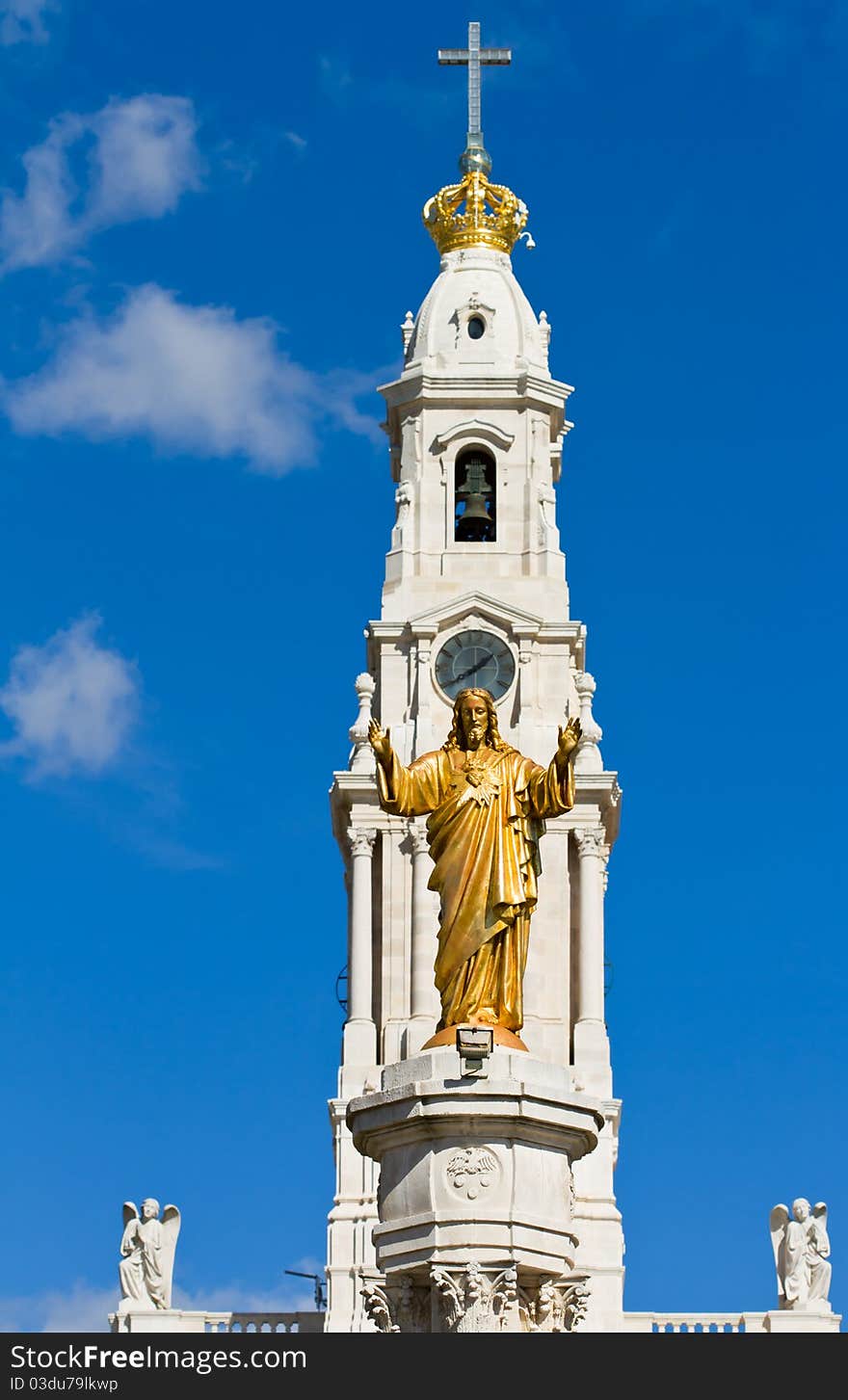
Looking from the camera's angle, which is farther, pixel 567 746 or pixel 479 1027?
pixel 567 746

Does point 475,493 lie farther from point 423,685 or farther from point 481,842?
point 481,842

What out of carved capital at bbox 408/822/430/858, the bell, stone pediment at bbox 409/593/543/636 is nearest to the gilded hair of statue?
carved capital at bbox 408/822/430/858

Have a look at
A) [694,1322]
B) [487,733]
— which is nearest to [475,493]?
[694,1322]

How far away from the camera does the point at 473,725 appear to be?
37.3 m

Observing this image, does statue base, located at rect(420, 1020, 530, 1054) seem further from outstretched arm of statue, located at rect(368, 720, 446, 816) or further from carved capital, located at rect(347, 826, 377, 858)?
carved capital, located at rect(347, 826, 377, 858)

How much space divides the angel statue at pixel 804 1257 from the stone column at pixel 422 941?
998cm

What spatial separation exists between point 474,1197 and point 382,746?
15.3 feet

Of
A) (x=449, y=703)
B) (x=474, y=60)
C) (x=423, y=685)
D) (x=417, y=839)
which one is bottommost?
(x=417, y=839)

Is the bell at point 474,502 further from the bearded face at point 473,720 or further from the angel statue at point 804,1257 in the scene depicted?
the bearded face at point 473,720

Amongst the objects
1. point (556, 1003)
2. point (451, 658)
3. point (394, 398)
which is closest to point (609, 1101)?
point (556, 1003)

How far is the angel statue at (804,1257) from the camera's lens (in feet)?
207

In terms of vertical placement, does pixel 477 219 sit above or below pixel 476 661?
above
